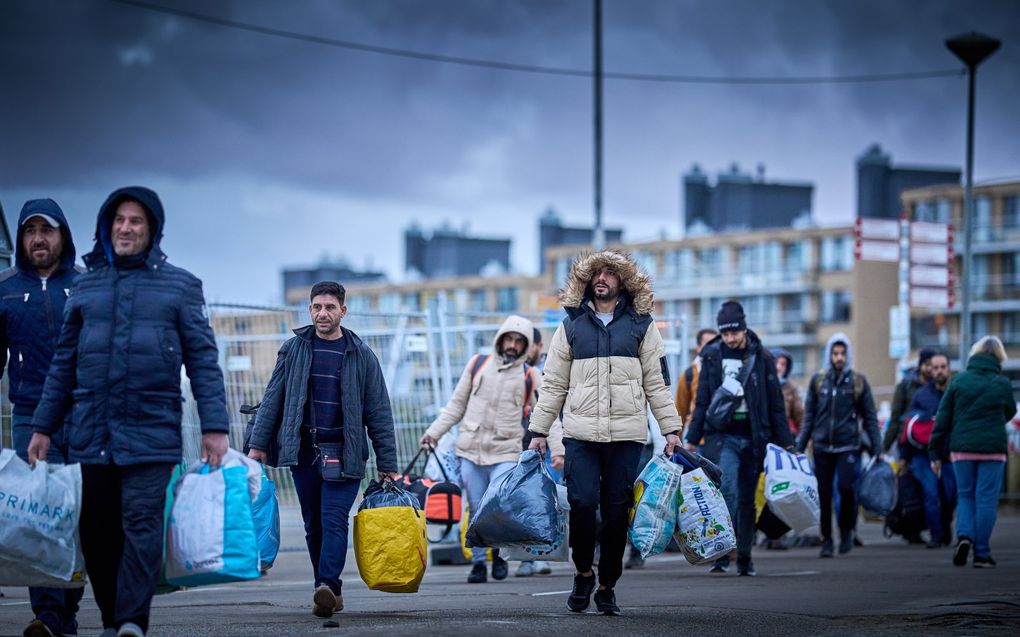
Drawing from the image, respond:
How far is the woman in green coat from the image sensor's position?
44.3ft

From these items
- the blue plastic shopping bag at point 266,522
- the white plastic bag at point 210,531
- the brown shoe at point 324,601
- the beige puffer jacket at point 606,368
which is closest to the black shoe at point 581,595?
the beige puffer jacket at point 606,368

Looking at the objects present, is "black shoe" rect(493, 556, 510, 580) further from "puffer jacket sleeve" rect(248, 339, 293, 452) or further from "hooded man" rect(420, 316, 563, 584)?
"puffer jacket sleeve" rect(248, 339, 293, 452)

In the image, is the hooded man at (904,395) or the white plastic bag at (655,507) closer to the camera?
the white plastic bag at (655,507)

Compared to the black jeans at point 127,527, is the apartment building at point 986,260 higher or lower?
higher

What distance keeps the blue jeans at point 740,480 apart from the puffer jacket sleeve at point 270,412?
4650 millimetres

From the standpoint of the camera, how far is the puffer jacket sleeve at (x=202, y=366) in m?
7.11

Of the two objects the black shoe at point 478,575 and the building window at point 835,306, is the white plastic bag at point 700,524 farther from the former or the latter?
the building window at point 835,306

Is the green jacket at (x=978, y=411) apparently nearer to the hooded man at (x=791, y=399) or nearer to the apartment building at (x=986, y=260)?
the hooded man at (x=791, y=399)

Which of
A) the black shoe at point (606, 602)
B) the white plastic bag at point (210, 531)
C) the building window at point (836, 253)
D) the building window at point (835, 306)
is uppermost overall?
the building window at point (836, 253)

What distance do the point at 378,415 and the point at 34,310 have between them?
221 cm

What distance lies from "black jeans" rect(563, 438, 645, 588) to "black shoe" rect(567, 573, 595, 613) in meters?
0.06

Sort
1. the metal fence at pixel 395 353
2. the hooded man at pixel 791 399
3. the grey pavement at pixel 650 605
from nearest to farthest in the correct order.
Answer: the grey pavement at pixel 650 605
the metal fence at pixel 395 353
the hooded man at pixel 791 399

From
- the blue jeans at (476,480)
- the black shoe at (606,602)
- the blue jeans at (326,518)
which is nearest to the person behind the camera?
the blue jeans at (326,518)

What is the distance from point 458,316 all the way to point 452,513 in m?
6.35
